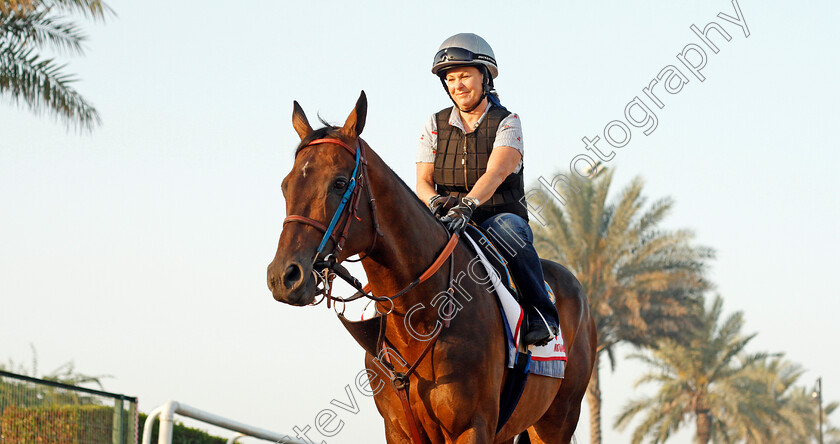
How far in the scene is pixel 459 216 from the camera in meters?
6.00

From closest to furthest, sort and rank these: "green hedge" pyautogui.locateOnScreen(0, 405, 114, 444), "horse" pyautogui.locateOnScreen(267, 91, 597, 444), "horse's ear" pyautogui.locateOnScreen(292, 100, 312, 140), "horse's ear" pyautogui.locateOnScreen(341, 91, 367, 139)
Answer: "horse" pyautogui.locateOnScreen(267, 91, 597, 444) → "horse's ear" pyautogui.locateOnScreen(341, 91, 367, 139) → "horse's ear" pyautogui.locateOnScreen(292, 100, 312, 140) → "green hedge" pyautogui.locateOnScreen(0, 405, 114, 444)

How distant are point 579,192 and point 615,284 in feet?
10.3

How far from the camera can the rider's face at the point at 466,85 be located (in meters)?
6.74

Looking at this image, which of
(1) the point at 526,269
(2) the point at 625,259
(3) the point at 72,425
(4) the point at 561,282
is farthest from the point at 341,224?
(2) the point at 625,259

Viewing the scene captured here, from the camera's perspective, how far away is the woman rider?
6.41m

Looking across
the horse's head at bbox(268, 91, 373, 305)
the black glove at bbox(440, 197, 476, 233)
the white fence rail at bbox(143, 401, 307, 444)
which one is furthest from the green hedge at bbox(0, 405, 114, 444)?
the horse's head at bbox(268, 91, 373, 305)

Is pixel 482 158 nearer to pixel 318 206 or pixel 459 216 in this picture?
pixel 459 216

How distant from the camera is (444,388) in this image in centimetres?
542

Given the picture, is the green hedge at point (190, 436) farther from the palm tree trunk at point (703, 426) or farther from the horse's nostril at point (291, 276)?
the palm tree trunk at point (703, 426)

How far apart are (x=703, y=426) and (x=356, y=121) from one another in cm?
3499

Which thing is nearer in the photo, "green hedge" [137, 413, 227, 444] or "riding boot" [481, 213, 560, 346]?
"riding boot" [481, 213, 560, 346]

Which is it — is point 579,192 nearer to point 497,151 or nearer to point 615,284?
point 615,284

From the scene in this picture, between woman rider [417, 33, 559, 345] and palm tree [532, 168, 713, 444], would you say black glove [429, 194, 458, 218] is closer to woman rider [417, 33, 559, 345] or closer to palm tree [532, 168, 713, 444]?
woman rider [417, 33, 559, 345]

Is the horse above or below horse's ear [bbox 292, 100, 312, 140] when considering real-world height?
below
